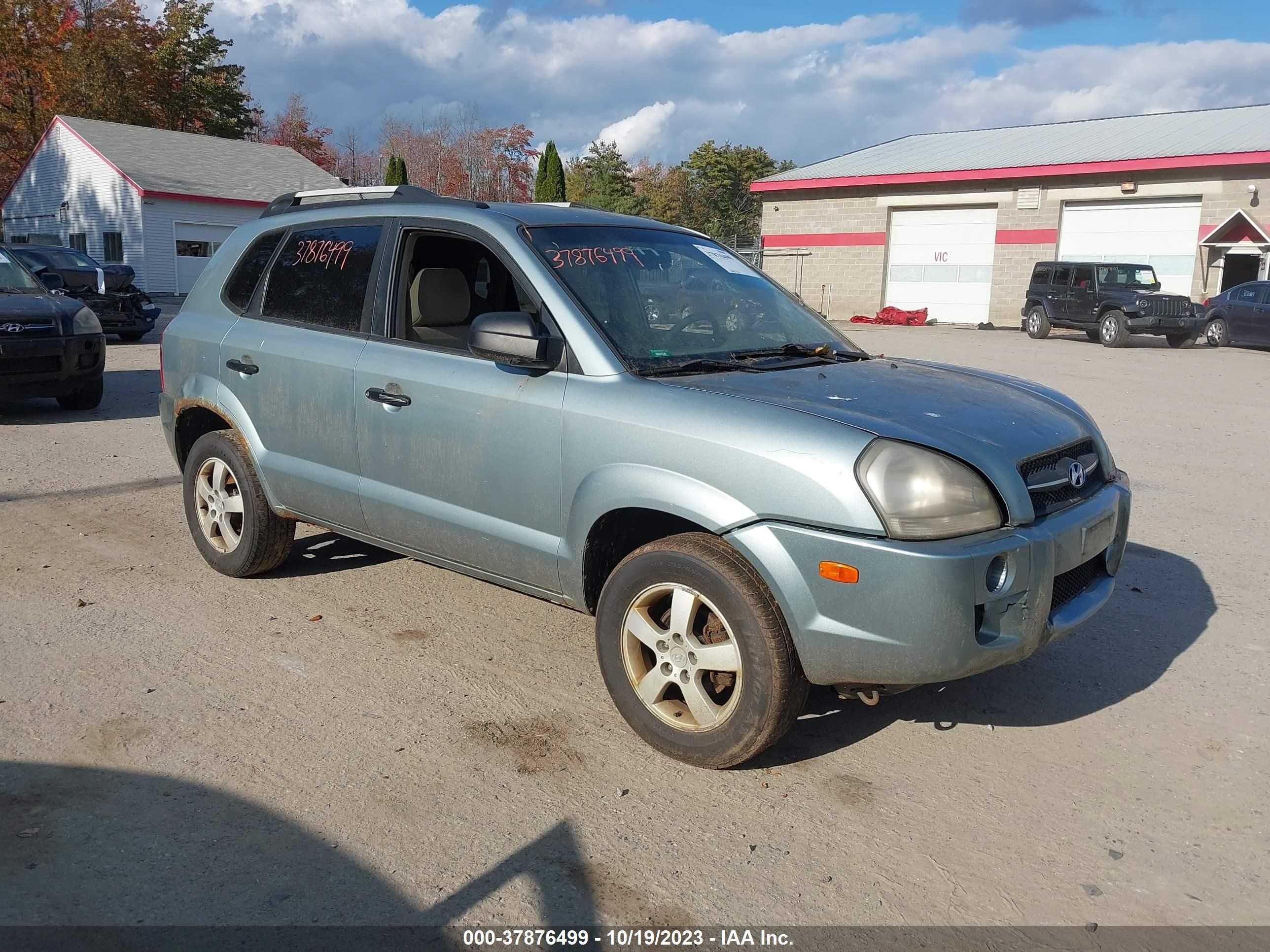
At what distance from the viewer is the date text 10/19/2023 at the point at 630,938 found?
2.71m

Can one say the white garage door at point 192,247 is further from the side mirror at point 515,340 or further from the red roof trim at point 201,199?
the side mirror at point 515,340

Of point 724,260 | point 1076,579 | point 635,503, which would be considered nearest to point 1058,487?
point 1076,579

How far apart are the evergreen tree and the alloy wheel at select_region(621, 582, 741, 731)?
43060mm

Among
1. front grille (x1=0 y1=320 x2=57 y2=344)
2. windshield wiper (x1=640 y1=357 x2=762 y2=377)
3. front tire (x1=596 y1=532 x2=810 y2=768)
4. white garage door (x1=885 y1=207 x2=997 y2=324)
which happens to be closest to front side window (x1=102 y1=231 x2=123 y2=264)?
white garage door (x1=885 y1=207 x2=997 y2=324)

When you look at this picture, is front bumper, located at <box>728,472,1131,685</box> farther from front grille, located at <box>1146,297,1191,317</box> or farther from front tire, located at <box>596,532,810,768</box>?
front grille, located at <box>1146,297,1191,317</box>

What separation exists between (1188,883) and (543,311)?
281 centimetres

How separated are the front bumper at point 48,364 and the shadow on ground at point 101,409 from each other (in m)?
0.28

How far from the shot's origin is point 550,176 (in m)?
45.3

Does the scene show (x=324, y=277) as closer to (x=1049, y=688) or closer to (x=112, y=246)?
(x=1049, y=688)

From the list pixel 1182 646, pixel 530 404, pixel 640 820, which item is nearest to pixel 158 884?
pixel 640 820

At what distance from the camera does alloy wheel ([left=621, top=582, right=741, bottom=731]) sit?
11.5 ft

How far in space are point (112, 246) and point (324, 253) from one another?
3784cm

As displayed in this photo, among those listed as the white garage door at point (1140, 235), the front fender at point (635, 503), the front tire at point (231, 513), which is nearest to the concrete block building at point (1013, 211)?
the white garage door at point (1140, 235)

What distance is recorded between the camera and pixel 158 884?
2.90m
